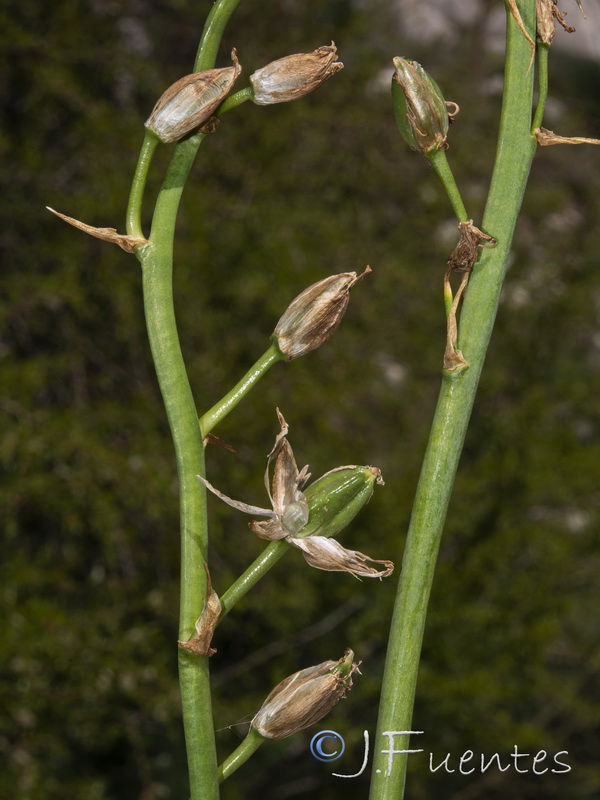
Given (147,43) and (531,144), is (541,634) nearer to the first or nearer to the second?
(531,144)


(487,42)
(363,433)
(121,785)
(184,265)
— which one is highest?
(487,42)

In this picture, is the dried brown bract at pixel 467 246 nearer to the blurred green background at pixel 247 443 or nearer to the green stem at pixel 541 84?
the green stem at pixel 541 84

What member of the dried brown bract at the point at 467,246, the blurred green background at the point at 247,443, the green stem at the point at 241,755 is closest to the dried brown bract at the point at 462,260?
the dried brown bract at the point at 467,246

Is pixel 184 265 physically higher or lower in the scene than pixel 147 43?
lower

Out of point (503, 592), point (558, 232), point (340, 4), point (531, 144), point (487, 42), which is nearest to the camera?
point (531, 144)

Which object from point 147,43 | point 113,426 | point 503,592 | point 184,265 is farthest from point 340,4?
point 503,592

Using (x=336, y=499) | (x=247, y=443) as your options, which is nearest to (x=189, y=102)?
(x=336, y=499)

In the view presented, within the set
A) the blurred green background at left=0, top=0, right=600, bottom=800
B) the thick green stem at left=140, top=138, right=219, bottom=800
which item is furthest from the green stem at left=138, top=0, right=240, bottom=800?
the blurred green background at left=0, top=0, right=600, bottom=800
